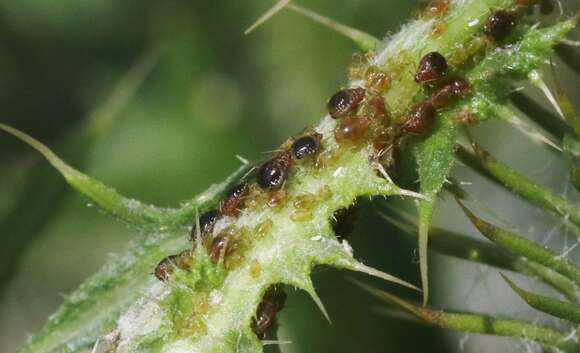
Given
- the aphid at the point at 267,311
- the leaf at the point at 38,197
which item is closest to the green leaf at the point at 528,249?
the aphid at the point at 267,311

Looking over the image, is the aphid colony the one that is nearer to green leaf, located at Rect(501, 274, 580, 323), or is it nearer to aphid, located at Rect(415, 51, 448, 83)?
aphid, located at Rect(415, 51, 448, 83)

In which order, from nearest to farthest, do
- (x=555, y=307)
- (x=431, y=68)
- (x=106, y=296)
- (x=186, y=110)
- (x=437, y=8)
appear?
(x=555, y=307) → (x=431, y=68) → (x=437, y=8) → (x=106, y=296) → (x=186, y=110)

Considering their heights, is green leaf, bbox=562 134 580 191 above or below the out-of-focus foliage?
below

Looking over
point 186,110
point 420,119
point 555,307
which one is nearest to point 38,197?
point 186,110

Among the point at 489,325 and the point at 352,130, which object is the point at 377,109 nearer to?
the point at 352,130

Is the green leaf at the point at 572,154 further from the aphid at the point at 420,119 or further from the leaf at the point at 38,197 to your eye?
the leaf at the point at 38,197

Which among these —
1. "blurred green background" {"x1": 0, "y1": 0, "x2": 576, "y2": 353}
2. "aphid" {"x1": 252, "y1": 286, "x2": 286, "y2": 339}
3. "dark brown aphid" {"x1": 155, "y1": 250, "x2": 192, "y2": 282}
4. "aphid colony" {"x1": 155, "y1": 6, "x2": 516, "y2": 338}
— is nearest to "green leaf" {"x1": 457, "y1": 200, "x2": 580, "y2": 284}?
"aphid colony" {"x1": 155, "y1": 6, "x2": 516, "y2": 338}
